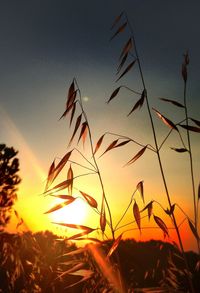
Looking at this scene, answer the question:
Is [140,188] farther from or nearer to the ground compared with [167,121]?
nearer to the ground

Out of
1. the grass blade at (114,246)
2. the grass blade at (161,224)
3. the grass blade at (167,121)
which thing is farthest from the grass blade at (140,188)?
the grass blade at (167,121)

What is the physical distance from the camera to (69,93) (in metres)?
3.34

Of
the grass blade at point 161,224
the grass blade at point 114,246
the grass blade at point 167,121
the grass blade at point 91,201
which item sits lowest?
the grass blade at point 114,246

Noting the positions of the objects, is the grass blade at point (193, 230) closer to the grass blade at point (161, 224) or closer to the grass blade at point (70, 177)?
the grass blade at point (161, 224)

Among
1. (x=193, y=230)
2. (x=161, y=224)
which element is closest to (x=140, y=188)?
(x=161, y=224)

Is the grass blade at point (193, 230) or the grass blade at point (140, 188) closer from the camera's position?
the grass blade at point (193, 230)

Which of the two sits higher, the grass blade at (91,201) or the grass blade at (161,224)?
the grass blade at (91,201)

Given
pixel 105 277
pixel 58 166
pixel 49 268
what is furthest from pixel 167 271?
pixel 58 166

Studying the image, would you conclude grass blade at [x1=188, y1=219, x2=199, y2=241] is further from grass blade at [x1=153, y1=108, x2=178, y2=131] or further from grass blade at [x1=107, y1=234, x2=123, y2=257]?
grass blade at [x1=153, y1=108, x2=178, y2=131]

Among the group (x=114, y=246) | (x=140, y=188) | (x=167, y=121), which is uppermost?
(x=167, y=121)

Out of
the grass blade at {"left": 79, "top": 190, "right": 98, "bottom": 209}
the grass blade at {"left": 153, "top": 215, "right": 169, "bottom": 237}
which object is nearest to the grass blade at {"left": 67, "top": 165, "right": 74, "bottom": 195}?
the grass blade at {"left": 79, "top": 190, "right": 98, "bottom": 209}

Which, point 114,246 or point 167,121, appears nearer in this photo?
point 114,246

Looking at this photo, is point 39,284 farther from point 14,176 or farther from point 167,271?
point 14,176

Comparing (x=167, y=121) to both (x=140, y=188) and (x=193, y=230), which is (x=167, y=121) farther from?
(x=193, y=230)
